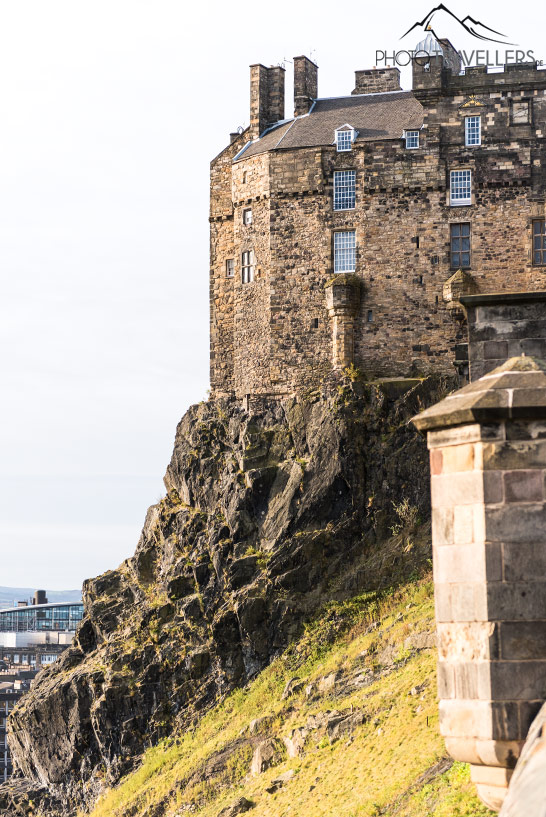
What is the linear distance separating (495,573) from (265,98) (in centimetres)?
4341

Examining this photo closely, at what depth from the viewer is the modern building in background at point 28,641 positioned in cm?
10989

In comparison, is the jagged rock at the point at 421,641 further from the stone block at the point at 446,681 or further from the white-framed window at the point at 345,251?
the stone block at the point at 446,681

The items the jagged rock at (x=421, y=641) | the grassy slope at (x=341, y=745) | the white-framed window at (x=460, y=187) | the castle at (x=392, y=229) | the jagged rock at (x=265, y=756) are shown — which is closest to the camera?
the grassy slope at (x=341, y=745)

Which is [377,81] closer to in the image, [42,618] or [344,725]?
[344,725]

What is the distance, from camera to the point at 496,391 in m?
10.7

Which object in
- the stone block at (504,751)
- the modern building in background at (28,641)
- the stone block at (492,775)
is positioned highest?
the stone block at (504,751)

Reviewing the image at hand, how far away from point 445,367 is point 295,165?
9.30 meters

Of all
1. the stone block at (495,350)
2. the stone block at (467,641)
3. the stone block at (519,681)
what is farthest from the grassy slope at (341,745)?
the stone block at (519,681)

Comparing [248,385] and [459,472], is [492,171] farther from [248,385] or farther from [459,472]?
[459,472]

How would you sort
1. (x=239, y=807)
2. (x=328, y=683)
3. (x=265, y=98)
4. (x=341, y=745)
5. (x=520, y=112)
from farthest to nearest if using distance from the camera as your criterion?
1. (x=265, y=98)
2. (x=520, y=112)
3. (x=328, y=683)
4. (x=239, y=807)
5. (x=341, y=745)

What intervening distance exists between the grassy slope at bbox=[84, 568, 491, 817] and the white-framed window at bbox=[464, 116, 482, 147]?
1549 cm

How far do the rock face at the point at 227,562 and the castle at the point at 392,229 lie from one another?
5.99 feet

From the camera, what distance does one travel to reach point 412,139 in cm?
4712

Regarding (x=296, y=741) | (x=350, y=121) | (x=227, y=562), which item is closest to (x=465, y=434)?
(x=296, y=741)
